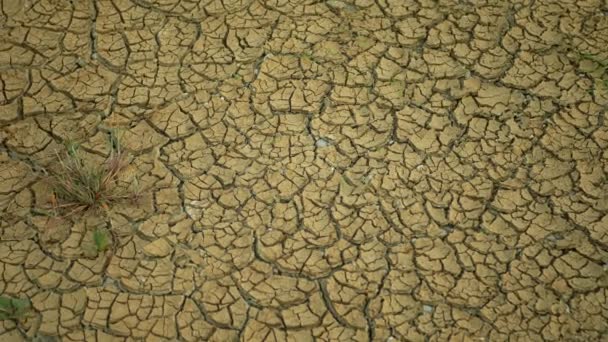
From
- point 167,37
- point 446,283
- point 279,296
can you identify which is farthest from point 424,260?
point 167,37

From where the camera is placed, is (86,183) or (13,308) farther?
(86,183)

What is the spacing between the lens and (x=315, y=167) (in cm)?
366

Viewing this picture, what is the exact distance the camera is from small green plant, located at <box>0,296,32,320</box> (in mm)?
3180

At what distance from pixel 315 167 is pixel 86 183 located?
3.56 feet

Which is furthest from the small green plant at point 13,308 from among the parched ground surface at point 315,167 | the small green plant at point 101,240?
the small green plant at point 101,240

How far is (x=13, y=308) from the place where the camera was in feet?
10.5

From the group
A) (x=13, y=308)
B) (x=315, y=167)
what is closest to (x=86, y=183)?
(x=13, y=308)

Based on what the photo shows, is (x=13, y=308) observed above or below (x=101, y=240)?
below

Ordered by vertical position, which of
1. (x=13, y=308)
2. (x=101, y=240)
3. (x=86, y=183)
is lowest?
(x=13, y=308)

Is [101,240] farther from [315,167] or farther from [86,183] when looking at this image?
[315,167]

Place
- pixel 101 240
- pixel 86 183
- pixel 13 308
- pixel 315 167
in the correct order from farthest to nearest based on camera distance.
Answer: pixel 315 167
pixel 86 183
pixel 101 240
pixel 13 308

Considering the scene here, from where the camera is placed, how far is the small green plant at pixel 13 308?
3.18 m

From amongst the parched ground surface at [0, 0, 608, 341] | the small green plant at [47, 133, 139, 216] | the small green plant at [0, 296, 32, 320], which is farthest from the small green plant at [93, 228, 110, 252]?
the small green plant at [0, 296, 32, 320]

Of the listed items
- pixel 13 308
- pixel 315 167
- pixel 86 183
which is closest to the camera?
pixel 13 308
